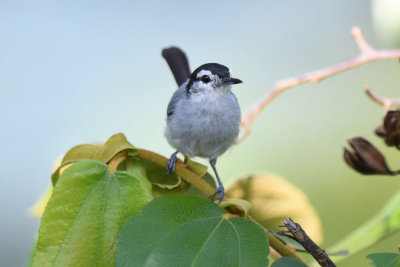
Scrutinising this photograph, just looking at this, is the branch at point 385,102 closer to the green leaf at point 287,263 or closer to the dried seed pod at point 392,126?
the dried seed pod at point 392,126

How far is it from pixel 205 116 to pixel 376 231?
2.56 ft

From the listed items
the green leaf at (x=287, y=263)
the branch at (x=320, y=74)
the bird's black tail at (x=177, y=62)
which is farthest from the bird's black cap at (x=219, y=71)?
the green leaf at (x=287, y=263)

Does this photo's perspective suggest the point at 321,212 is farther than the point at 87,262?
Yes

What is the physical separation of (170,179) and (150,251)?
0.13 m

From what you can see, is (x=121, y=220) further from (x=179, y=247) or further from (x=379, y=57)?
(x=379, y=57)

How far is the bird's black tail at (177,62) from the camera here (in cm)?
181

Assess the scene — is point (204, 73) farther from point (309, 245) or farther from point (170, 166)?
point (309, 245)

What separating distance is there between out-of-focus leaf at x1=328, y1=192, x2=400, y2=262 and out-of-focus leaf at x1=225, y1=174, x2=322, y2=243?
0.07m

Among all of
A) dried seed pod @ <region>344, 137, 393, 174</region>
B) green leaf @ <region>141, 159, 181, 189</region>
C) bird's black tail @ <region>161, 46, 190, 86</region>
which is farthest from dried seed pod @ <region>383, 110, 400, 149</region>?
bird's black tail @ <region>161, 46, 190, 86</region>

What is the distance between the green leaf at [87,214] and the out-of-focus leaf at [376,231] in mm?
333

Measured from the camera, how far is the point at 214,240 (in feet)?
2.42

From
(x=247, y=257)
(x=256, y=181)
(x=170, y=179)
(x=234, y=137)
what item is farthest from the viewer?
(x=234, y=137)

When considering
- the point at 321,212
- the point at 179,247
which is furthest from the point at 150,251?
the point at 321,212

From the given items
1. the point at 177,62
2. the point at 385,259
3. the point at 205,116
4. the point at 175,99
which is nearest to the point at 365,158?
the point at 385,259
